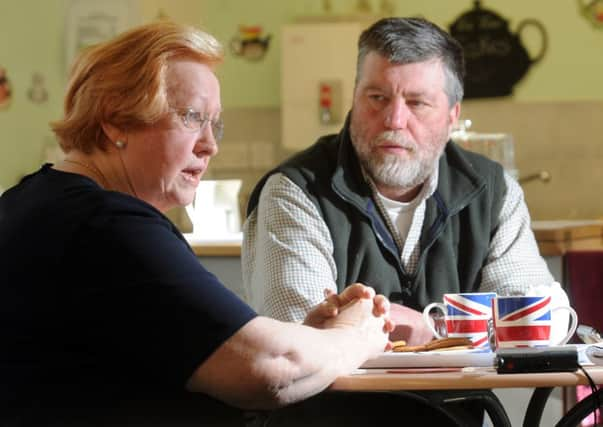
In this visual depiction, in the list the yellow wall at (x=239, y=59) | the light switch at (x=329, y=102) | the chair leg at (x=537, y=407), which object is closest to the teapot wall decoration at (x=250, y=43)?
the yellow wall at (x=239, y=59)

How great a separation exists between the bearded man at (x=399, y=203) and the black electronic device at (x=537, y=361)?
88 centimetres

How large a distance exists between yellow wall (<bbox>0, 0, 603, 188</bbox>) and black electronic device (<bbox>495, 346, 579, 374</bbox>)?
4.86 meters

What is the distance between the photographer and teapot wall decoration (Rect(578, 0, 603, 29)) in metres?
6.32

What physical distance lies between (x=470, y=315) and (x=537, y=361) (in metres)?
0.36

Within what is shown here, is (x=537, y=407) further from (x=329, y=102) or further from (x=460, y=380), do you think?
(x=329, y=102)

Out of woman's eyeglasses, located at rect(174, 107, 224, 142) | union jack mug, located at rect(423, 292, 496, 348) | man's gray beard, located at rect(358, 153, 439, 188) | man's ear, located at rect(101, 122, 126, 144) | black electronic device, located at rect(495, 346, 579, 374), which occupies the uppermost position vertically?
woman's eyeglasses, located at rect(174, 107, 224, 142)

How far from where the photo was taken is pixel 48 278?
1413 millimetres

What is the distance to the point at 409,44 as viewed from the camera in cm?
258

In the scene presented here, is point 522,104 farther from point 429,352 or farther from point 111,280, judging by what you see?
point 111,280

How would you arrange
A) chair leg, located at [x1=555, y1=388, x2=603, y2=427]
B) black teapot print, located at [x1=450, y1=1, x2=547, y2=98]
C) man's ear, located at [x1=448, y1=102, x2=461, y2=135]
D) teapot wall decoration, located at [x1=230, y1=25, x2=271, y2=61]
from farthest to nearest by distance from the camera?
teapot wall decoration, located at [x1=230, y1=25, x2=271, y2=61], black teapot print, located at [x1=450, y1=1, x2=547, y2=98], man's ear, located at [x1=448, y1=102, x2=461, y2=135], chair leg, located at [x1=555, y1=388, x2=603, y2=427]

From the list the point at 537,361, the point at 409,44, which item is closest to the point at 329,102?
the point at 409,44

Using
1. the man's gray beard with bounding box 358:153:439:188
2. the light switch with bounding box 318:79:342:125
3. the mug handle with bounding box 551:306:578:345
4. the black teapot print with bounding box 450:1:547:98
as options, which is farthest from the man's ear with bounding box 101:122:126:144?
the black teapot print with bounding box 450:1:547:98

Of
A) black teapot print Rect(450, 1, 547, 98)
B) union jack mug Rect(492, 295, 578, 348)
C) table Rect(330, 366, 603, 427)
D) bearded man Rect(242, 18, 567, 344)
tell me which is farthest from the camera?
black teapot print Rect(450, 1, 547, 98)

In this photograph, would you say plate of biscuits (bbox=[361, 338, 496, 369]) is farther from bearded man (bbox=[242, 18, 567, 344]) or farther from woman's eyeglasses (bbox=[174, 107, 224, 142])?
bearded man (bbox=[242, 18, 567, 344])
